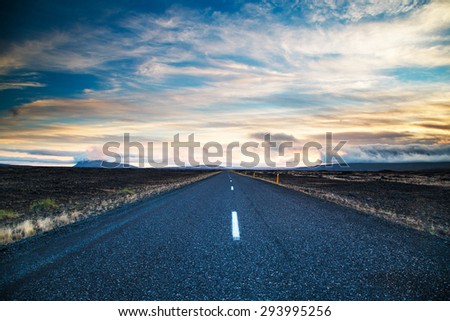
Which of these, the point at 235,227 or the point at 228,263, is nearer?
the point at 228,263

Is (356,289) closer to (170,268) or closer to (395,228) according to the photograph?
(170,268)

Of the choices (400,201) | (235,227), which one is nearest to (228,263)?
(235,227)

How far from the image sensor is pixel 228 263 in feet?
13.8

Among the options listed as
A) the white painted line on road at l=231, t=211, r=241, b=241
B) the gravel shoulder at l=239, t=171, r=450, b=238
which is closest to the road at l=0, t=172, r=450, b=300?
the white painted line on road at l=231, t=211, r=241, b=241

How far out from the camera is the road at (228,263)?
326 cm

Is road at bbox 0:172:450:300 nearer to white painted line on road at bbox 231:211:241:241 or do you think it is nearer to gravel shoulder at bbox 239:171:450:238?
white painted line on road at bbox 231:211:241:241

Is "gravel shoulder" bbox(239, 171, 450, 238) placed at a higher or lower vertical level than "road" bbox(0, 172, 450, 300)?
lower

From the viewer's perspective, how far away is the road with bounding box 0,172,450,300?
326 centimetres

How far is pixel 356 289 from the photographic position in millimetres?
3314

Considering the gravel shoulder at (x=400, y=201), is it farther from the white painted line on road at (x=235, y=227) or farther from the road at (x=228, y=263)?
the white painted line on road at (x=235, y=227)

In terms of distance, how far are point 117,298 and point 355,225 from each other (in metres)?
6.30

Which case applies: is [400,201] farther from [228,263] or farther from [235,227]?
[228,263]

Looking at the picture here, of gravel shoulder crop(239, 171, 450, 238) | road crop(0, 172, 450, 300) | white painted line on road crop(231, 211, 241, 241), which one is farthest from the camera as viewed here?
gravel shoulder crop(239, 171, 450, 238)
